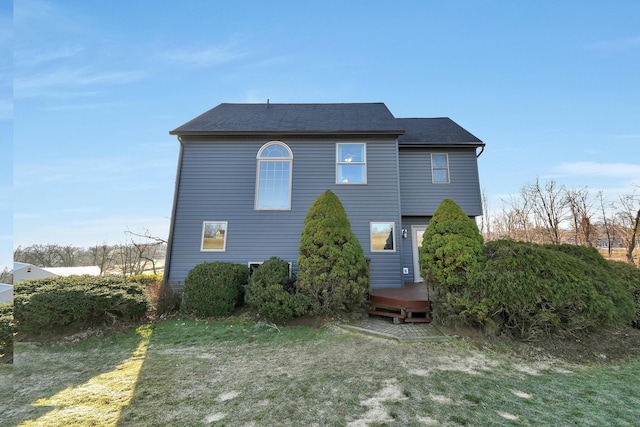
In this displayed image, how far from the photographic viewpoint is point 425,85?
11.0 m

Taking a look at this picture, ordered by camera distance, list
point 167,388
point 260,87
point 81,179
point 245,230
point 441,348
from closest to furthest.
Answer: point 167,388, point 441,348, point 81,179, point 245,230, point 260,87

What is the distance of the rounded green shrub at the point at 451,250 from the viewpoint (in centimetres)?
507

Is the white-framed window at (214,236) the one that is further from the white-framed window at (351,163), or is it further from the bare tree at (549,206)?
the bare tree at (549,206)

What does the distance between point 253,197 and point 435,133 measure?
7.48m

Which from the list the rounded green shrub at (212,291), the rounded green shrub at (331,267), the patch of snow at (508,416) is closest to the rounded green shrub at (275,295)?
the rounded green shrub at (331,267)

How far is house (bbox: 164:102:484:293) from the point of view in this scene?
27.2 ft

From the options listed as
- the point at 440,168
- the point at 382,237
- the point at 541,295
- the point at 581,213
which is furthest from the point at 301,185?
the point at 581,213

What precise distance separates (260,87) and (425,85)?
7363 mm

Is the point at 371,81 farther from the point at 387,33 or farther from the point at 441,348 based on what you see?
the point at 441,348

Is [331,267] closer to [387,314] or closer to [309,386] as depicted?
[387,314]

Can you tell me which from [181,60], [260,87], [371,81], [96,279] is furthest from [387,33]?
[96,279]

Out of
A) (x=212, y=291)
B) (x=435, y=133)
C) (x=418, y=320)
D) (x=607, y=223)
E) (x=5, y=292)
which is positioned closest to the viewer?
(x=5, y=292)

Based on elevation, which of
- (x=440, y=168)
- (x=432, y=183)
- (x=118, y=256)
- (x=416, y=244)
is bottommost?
(x=118, y=256)

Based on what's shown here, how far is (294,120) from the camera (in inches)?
376
